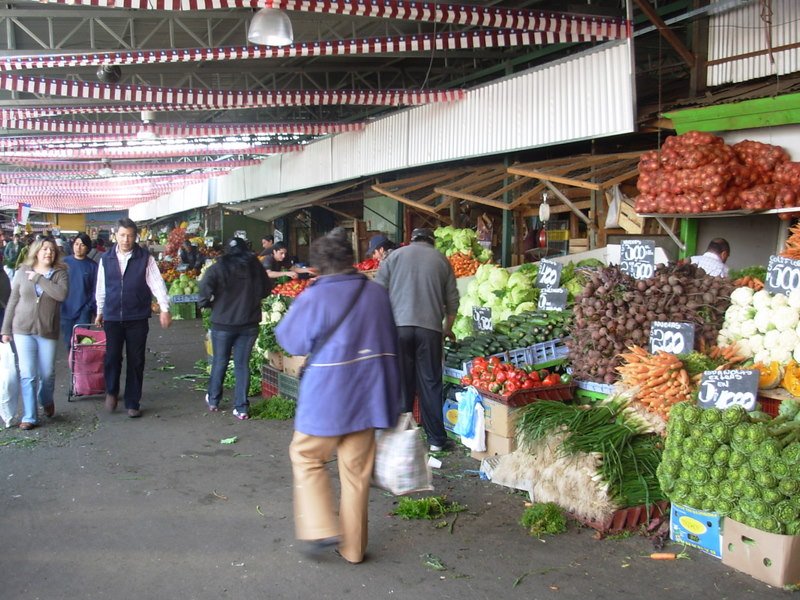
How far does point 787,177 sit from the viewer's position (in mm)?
6508

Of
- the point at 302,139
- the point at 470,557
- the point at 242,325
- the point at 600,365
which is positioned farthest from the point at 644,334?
the point at 302,139

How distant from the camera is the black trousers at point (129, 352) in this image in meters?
6.83

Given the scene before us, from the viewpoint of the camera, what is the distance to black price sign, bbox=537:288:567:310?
22.3 ft

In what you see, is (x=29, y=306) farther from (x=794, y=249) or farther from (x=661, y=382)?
(x=794, y=249)

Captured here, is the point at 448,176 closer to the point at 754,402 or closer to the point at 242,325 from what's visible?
the point at 242,325

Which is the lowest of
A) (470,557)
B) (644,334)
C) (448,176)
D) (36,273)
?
(470,557)

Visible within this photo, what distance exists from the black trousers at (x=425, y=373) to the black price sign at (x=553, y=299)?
154 centimetres

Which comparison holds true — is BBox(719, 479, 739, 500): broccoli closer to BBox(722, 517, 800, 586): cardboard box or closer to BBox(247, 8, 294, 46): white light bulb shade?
BBox(722, 517, 800, 586): cardboard box

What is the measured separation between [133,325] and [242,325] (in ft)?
3.39

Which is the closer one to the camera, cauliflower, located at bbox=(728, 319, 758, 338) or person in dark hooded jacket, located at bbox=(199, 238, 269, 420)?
cauliflower, located at bbox=(728, 319, 758, 338)

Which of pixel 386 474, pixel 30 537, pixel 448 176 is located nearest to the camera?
pixel 386 474

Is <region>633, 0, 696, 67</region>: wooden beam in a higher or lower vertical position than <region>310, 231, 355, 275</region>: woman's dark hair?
higher

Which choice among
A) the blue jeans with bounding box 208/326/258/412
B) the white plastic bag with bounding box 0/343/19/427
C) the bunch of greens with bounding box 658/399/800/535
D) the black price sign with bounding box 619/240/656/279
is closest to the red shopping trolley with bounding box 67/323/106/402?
the white plastic bag with bounding box 0/343/19/427

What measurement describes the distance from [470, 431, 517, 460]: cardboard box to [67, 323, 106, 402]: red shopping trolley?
4358 mm
